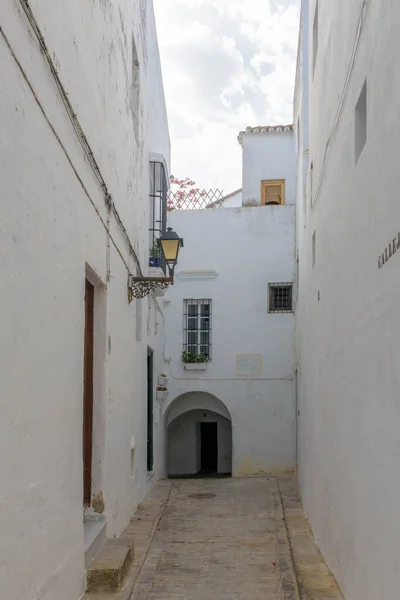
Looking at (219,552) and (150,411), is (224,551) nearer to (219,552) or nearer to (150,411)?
(219,552)

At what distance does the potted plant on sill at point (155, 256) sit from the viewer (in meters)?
10.6

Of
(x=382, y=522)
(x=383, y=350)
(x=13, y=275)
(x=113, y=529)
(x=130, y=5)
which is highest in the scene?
(x=130, y=5)

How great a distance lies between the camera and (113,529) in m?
6.69

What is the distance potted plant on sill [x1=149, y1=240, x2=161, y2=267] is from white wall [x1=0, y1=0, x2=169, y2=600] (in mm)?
3116

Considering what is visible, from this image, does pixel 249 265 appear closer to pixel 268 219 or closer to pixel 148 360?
pixel 268 219

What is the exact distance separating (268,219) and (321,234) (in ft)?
27.0

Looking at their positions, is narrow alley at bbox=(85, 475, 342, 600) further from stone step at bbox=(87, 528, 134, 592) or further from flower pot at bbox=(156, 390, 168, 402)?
flower pot at bbox=(156, 390, 168, 402)

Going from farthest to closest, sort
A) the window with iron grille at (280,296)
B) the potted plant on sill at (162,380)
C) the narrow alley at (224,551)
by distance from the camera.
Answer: the window with iron grille at (280,296), the potted plant on sill at (162,380), the narrow alley at (224,551)

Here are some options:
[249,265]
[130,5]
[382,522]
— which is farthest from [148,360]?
[382,522]

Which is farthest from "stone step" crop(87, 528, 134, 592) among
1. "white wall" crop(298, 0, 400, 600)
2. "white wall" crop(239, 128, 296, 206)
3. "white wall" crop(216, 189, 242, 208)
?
"white wall" crop(216, 189, 242, 208)

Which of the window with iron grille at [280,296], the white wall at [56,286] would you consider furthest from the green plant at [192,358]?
the white wall at [56,286]

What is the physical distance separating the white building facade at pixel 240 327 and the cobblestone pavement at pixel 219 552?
4.14 metres

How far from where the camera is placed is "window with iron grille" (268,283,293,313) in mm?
15406

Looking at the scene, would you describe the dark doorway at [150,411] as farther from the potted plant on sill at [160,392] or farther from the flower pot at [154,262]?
the flower pot at [154,262]
